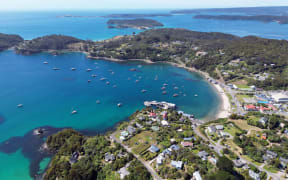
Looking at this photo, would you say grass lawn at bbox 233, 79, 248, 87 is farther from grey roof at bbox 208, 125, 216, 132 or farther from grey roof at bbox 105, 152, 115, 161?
grey roof at bbox 105, 152, 115, 161

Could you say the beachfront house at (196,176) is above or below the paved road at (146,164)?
above

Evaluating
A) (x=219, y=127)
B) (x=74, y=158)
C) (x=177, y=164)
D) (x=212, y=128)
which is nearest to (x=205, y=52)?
(x=219, y=127)

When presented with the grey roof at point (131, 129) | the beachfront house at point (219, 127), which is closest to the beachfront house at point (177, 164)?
the grey roof at point (131, 129)

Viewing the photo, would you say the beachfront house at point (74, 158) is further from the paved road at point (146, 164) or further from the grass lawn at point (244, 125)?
the grass lawn at point (244, 125)

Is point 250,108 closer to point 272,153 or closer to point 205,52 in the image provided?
point 272,153

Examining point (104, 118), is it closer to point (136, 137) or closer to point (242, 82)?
point (136, 137)

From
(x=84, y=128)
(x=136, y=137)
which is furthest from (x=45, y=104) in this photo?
(x=136, y=137)
